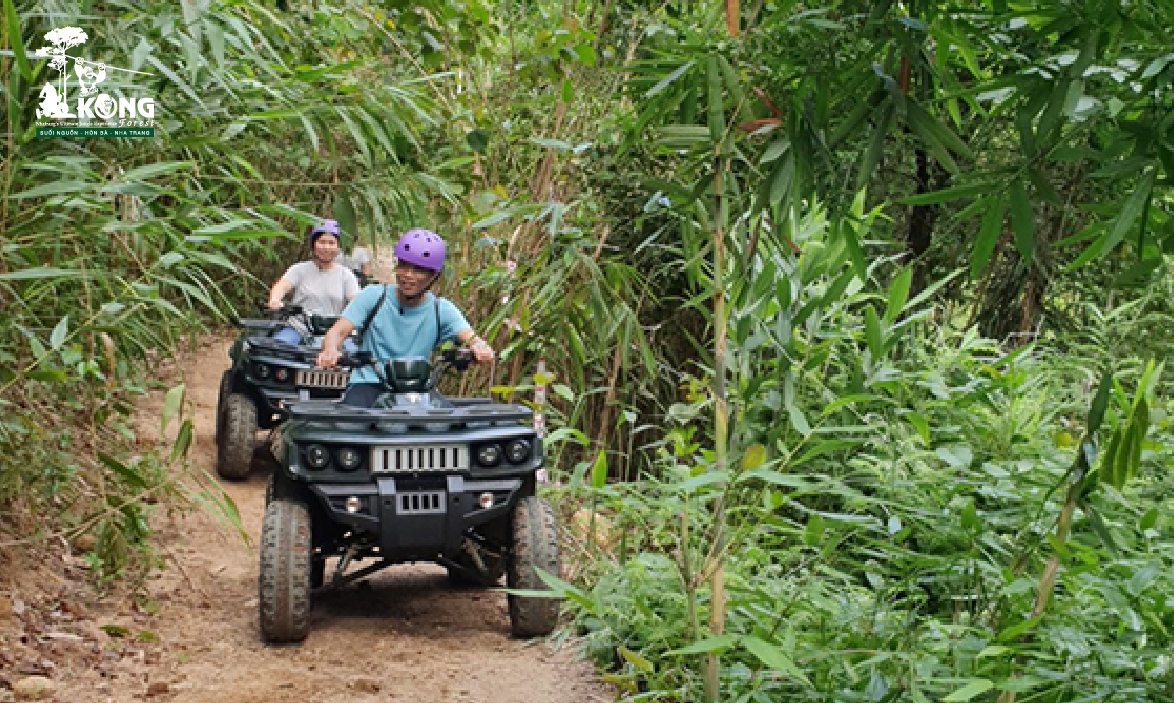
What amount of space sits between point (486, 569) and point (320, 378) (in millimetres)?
2921

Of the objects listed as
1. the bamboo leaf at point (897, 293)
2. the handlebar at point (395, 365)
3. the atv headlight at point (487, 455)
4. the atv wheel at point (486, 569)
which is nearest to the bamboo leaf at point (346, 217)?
the handlebar at point (395, 365)

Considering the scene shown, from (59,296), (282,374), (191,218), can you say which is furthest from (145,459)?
(282,374)

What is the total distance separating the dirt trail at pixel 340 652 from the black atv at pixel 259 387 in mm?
1616

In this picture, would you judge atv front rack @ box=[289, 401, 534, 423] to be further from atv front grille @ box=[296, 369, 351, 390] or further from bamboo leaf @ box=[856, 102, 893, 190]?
bamboo leaf @ box=[856, 102, 893, 190]

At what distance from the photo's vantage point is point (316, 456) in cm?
483

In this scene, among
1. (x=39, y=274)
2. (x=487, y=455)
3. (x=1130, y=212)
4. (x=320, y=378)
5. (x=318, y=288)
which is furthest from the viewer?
(x=318, y=288)

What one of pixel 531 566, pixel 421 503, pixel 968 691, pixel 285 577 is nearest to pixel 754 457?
pixel 968 691

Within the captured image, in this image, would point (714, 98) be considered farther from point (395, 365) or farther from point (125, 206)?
point (395, 365)

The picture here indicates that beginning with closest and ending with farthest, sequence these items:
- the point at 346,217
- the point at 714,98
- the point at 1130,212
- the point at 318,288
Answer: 1. the point at 1130,212
2. the point at 714,98
3. the point at 346,217
4. the point at 318,288

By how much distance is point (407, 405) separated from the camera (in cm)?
520

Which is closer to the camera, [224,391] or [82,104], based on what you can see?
[82,104]

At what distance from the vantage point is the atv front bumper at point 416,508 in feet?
15.7

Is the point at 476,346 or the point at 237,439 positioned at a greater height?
the point at 476,346

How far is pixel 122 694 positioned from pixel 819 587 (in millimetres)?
2470
